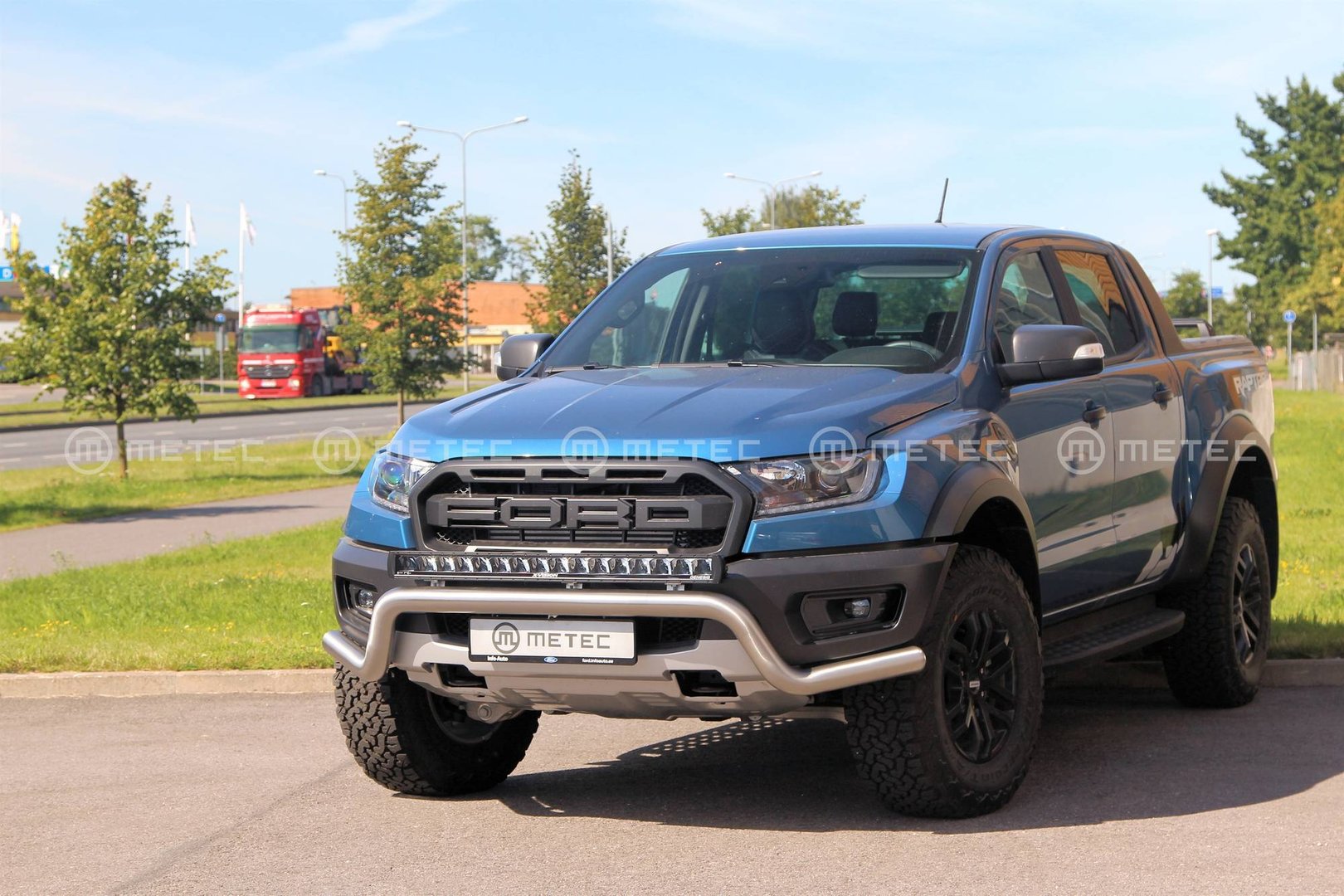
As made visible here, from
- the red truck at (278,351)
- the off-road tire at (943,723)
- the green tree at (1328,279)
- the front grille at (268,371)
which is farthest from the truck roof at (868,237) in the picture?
the front grille at (268,371)

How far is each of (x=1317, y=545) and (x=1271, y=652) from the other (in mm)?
5037

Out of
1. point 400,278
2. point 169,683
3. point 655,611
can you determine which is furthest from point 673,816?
point 400,278

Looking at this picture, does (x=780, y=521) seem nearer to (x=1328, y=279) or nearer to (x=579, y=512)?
(x=579, y=512)

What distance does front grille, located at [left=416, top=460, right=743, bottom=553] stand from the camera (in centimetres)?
515

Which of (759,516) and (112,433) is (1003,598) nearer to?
(759,516)

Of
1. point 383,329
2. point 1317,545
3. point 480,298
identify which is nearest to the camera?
point 1317,545

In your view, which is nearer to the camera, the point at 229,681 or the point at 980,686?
the point at 980,686

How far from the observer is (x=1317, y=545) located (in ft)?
42.7

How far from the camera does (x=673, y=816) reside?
5820 mm

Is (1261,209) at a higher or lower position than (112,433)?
higher

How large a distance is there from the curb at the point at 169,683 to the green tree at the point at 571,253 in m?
33.5

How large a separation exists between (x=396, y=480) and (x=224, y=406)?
51.6 metres

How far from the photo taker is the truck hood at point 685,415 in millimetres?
5238

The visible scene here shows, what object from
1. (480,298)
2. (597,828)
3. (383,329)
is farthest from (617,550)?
(480,298)
